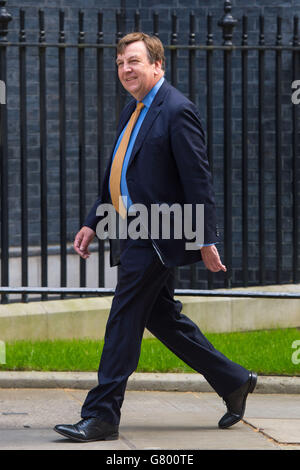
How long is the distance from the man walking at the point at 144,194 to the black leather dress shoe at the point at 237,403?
0.59m

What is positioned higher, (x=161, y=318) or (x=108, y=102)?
(x=108, y=102)

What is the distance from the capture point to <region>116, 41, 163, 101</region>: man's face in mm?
5012

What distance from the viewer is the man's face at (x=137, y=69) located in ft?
16.4

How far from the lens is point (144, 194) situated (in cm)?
502

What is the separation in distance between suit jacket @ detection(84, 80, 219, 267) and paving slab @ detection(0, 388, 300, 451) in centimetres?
89

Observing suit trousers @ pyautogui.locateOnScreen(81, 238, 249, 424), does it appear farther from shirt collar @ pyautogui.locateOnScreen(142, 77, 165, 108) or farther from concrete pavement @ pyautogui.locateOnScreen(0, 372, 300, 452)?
shirt collar @ pyautogui.locateOnScreen(142, 77, 165, 108)

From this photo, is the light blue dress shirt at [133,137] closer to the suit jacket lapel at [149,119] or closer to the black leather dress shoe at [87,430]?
the suit jacket lapel at [149,119]

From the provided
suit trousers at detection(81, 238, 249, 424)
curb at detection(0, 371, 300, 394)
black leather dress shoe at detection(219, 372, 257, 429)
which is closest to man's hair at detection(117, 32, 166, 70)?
suit trousers at detection(81, 238, 249, 424)

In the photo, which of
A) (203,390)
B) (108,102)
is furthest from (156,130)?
(108,102)

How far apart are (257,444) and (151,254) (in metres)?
1.04
